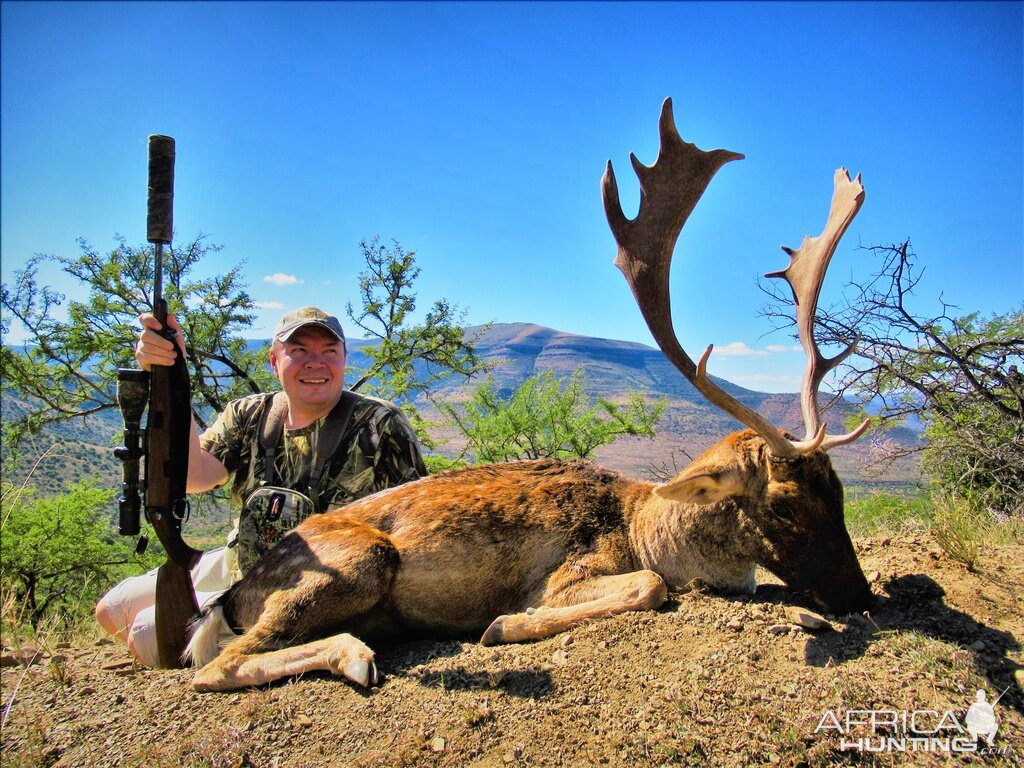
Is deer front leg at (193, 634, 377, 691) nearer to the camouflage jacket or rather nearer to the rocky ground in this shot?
the rocky ground

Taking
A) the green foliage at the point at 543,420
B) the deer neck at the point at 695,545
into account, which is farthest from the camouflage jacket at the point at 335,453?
the green foliage at the point at 543,420

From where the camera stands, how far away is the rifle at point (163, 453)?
170 inches

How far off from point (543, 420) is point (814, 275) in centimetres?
1349

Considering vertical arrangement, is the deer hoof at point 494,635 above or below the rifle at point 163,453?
below

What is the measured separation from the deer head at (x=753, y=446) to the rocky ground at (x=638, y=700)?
0.93 feet

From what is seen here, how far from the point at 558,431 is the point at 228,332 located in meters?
9.98

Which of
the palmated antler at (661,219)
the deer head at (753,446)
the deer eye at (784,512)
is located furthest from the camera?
the palmated antler at (661,219)

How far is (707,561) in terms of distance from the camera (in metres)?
4.38

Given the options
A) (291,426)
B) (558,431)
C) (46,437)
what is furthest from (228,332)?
(291,426)

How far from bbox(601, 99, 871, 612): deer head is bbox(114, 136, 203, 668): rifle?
3254mm

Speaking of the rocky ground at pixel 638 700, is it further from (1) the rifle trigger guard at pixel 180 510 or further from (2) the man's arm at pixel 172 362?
(2) the man's arm at pixel 172 362

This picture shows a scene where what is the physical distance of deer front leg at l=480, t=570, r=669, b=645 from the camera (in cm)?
394

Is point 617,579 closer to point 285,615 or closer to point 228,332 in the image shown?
point 285,615

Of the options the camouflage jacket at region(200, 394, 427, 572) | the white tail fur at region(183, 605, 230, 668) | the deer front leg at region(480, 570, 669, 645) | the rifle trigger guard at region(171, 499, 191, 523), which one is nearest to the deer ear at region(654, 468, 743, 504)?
the deer front leg at region(480, 570, 669, 645)
